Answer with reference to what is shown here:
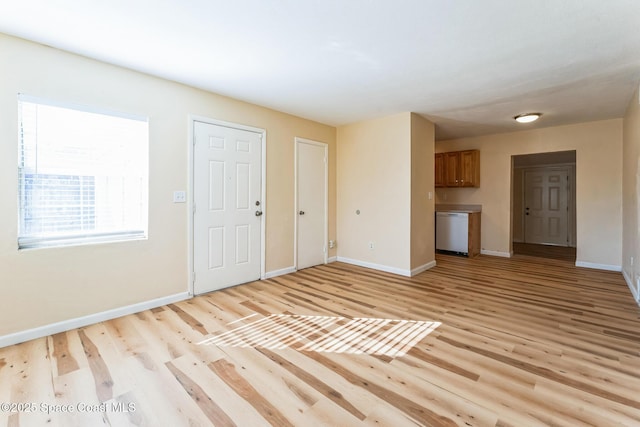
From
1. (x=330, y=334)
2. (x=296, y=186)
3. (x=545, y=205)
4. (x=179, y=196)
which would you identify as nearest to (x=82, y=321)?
(x=179, y=196)

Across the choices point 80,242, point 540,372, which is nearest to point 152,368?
point 80,242

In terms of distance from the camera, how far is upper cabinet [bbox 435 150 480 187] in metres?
5.91

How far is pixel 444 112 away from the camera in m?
4.28

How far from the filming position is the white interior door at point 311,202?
4.68 m

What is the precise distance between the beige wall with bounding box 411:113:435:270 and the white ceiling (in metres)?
0.81

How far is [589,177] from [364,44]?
15.9 ft

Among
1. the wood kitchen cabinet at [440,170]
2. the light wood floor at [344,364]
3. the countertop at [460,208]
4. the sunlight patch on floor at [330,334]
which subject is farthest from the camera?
the wood kitchen cabinet at [440,170]

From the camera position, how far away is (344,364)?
2.09m

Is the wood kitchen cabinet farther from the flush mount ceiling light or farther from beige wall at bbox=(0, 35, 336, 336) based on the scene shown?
beige wall at bbox=(0, 35, 336, 336)

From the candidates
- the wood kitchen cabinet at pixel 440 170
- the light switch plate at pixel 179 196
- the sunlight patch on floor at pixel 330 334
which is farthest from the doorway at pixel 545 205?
the light switch plate at pixel 179 196

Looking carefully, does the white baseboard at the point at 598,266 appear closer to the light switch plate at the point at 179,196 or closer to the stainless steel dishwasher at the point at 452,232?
the stainless steel dishwasher at the point at 452,232

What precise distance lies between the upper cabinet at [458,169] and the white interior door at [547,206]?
2754 mm

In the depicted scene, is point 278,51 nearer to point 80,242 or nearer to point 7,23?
point 7,23

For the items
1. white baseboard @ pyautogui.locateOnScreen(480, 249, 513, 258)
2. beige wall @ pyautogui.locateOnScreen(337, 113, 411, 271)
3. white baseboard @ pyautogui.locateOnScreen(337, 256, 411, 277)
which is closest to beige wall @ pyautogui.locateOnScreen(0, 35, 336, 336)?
beige wall @ pyautogui.locateOnScreen(337, 113, 411, 271)
